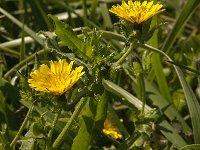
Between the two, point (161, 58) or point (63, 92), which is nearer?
point (63, 92)

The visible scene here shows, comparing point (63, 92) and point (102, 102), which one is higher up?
point (63, 92)

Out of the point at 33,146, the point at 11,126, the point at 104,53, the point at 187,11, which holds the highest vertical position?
the point at 104,53

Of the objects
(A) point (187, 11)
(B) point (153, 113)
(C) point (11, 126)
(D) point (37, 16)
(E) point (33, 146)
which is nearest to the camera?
(E) point (33, 146)

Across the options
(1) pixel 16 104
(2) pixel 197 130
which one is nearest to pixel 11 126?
(1) pixel 16 104

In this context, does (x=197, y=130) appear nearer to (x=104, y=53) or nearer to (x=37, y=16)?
(x=104, y=53)

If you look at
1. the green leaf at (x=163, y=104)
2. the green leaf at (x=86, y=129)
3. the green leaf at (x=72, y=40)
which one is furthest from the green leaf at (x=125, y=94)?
the green leaf at (x=72, y=40)

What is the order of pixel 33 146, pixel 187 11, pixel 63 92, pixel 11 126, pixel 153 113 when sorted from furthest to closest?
1. pixel 187 11
2. pixel 11 126
3. pixel 153 113
4. pixel 33 146
5. pixel 63 92

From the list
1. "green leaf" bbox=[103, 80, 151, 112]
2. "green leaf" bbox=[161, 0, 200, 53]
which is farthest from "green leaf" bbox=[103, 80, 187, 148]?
"green leaf" bbox=[161, 0, 200, 53]
